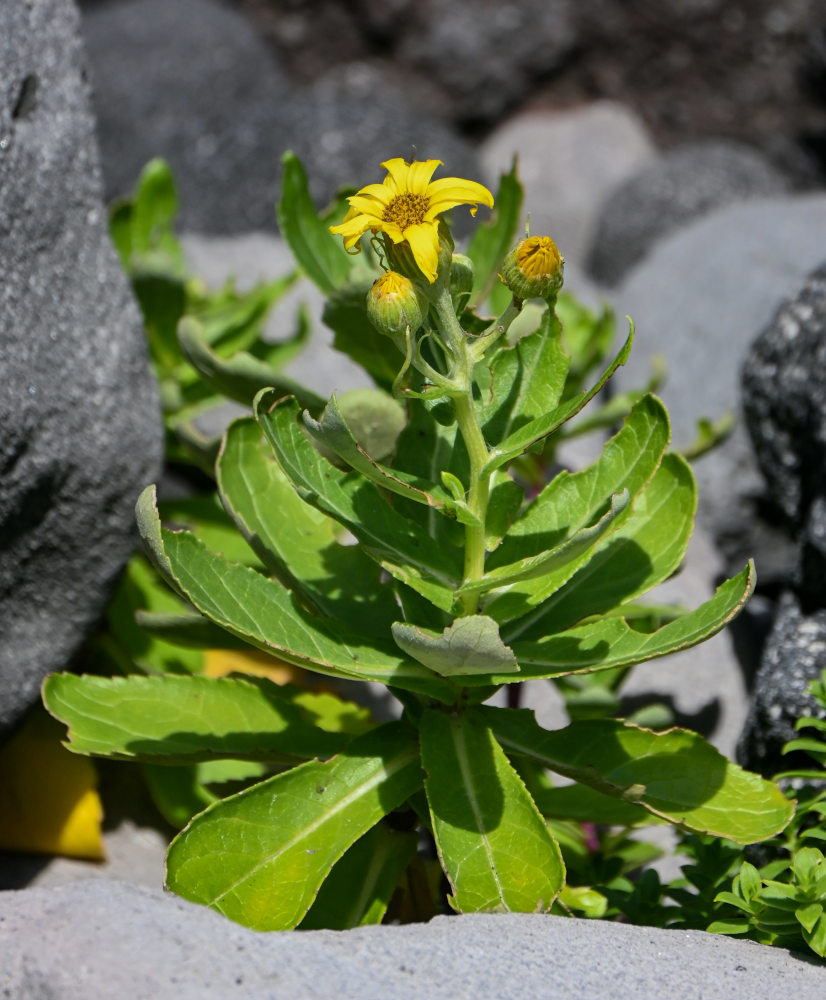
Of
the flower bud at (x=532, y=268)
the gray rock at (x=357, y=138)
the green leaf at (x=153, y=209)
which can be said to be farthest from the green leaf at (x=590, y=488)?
the gray rock at (x=357, y=138)

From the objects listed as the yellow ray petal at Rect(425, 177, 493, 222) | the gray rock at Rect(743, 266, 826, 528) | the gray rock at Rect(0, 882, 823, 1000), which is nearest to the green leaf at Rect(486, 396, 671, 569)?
the yellow ray petal at Rect(425, 177, 493, 222)

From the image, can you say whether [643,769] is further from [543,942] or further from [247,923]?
[247,923]

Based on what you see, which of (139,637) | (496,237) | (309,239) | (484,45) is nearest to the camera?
(309,239)

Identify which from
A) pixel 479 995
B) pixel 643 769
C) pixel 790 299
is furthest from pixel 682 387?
pixel 479 995

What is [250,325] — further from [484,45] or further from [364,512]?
[484,45]

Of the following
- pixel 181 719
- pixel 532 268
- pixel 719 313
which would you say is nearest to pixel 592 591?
pixel 532 268

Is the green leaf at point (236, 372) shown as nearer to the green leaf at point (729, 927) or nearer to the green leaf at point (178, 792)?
the green leaf at point (178, 792)
